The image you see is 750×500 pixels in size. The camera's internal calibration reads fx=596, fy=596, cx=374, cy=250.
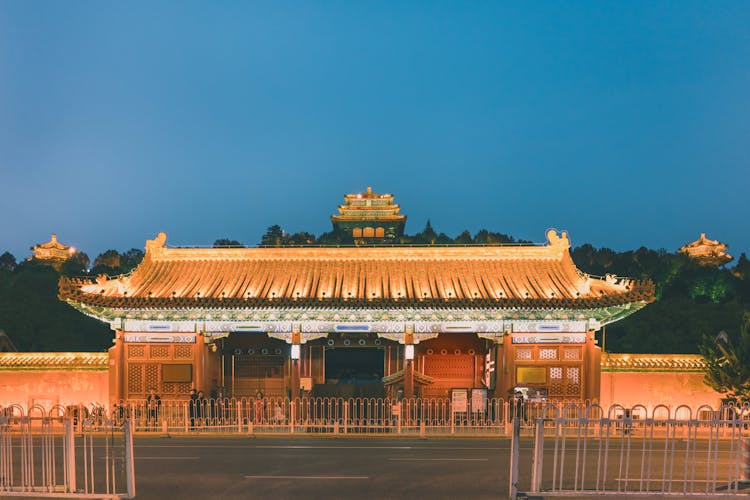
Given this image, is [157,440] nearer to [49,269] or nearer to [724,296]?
[49,269]

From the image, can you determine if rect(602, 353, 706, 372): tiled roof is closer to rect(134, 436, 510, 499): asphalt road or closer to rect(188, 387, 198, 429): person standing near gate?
rect(134, 436, 510, 499): asphalt road

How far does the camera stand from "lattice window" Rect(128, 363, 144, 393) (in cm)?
2084

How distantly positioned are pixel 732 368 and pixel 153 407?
60.6ft

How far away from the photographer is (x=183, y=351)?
21.0m

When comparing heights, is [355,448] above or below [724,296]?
below

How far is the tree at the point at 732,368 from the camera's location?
731 inches

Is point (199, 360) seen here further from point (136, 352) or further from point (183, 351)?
point (136, 352)

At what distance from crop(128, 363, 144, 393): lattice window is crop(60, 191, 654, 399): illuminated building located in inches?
1.7

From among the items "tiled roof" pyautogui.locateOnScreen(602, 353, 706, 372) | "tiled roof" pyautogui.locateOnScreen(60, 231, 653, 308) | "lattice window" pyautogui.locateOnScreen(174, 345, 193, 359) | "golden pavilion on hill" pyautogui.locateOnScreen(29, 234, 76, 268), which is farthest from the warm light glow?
"golden pavilion on hill" pyautogui.locateOnScreen(29, 234, 76, 268)

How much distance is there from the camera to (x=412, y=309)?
66.8ft

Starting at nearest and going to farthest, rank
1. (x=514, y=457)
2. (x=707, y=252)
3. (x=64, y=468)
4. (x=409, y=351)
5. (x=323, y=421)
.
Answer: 1. (x=514, y=457)
2. (x=64, y=468)
3. (x=323, y=421)
4. (x=409, y=351)
5. (x=707, y=252)

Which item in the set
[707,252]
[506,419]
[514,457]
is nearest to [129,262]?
[506,419]

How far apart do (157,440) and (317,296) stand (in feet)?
22.0

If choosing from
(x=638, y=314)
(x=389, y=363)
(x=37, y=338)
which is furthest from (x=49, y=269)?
(x=638, y=314)
